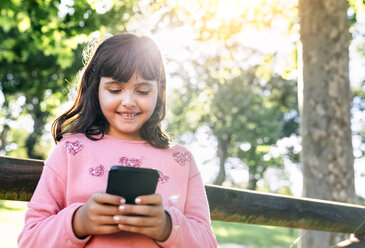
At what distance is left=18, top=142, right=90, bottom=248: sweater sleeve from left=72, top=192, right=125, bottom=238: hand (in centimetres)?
5

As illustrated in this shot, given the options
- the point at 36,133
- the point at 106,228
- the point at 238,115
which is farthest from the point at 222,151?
the point at 106,228

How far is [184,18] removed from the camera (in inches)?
232

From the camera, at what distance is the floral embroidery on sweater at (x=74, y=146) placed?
67.2 inches

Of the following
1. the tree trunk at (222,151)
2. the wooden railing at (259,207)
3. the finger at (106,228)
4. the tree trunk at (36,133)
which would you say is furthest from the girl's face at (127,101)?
the tree trunk at (222,151)

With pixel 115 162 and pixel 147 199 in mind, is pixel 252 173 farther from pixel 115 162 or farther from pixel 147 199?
pixel 147 199

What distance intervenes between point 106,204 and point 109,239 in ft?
0.91

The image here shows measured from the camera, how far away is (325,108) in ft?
15.3

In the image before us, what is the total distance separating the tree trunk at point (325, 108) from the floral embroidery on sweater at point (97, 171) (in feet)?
11.2

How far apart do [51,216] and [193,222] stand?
1.77 ft

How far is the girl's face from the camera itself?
176cm

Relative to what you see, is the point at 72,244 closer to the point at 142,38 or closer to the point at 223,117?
the point at 142,38

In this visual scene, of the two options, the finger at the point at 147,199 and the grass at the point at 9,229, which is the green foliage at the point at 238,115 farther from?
the finger at the point at 147,199

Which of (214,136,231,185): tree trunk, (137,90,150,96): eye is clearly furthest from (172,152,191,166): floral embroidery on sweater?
(214,136,231,185): tree trunk

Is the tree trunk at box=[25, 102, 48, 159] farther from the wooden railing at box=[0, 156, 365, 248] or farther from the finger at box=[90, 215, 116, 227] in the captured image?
the finger at box=[90, 215, 116, 227]
